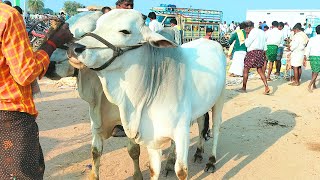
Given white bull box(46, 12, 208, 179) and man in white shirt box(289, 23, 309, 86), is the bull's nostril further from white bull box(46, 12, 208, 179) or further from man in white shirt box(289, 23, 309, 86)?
man in white shirt box(289, 23, 309, 86)

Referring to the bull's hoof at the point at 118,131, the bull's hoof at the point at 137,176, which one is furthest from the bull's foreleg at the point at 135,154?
the bull's hoof at the point at 118,131

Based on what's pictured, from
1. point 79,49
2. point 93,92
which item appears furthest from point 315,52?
point 79,49

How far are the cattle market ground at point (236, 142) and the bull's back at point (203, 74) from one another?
112cm

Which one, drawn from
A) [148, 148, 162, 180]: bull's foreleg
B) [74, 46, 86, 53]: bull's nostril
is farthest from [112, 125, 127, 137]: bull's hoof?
[74, 46, 86, 53]: bull's nostril

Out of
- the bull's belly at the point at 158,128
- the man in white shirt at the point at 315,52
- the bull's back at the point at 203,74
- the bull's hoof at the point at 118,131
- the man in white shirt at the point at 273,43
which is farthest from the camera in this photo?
the man in white shirt at the point at 273,43

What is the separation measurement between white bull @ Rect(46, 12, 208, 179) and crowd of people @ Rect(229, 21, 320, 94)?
5.30m

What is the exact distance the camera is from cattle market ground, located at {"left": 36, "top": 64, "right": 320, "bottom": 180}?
166 inches

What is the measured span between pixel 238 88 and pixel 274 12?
26171 mm

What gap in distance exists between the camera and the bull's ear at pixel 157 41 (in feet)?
8.27

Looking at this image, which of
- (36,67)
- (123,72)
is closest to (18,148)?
(36,67)

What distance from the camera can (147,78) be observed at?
2723mm

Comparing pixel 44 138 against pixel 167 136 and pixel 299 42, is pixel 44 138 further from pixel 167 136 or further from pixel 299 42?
pixel 299 42

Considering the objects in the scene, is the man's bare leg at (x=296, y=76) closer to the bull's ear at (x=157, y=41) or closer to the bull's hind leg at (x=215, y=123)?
the bull's hind leg at (x=215, y=123)

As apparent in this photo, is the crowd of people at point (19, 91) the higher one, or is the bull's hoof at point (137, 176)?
the crowd of people at point (19, 91)
